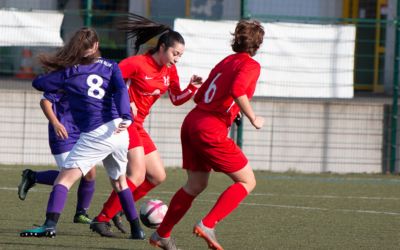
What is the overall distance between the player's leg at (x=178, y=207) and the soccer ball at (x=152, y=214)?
1.02 metres

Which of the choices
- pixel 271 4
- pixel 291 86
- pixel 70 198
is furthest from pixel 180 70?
pixel 271 4

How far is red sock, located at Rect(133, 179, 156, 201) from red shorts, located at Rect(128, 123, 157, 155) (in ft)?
0.86

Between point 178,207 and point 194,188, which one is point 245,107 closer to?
point 194,188

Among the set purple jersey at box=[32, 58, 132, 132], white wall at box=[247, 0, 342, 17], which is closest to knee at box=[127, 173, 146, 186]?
purple jersey at box=[32, 58, 132, 132]

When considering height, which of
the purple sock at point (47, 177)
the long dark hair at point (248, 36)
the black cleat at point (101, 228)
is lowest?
the black cleat at point (101, 228)

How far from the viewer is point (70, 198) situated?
1111 centimetres

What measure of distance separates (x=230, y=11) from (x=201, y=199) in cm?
993

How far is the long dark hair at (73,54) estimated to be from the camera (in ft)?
25.7

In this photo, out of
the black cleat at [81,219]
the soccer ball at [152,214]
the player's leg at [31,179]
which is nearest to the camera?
the soccer ball at [152,214]

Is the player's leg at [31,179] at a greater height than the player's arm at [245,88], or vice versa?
the player's arm at [245,88]

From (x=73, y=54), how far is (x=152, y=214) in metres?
1.53

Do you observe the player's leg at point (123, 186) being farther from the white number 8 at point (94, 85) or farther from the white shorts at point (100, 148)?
the white number 8 at point (94, 85)

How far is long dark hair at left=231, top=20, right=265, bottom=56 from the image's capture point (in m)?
7.45

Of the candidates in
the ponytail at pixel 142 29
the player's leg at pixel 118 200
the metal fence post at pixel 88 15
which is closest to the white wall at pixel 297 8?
the metal fence post at pixel 88 15
